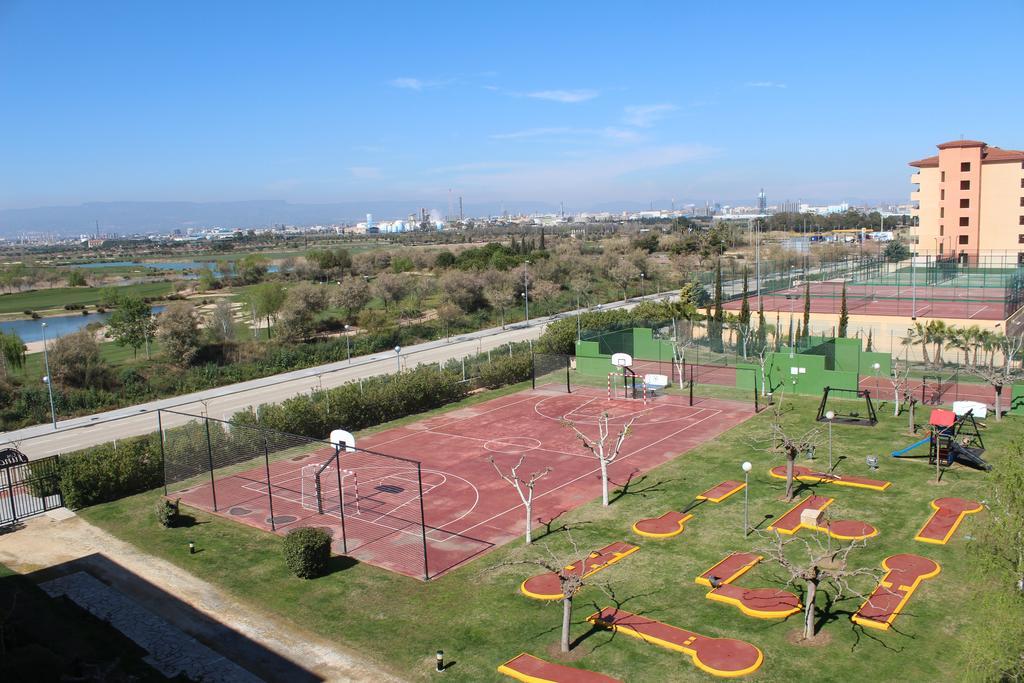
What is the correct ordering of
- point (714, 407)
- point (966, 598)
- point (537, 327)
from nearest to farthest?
point (966, 598) → point (714, 407) → point (537, 327)

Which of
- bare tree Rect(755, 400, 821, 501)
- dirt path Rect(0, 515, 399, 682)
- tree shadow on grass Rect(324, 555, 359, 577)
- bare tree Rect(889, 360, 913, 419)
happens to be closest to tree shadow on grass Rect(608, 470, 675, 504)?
bare tree Rect(755, 400, 821, 501)

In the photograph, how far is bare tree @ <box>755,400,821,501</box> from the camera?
70.4 feet

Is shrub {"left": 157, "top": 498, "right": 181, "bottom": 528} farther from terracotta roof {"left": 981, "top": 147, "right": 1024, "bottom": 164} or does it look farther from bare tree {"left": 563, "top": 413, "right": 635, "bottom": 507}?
terracotta roof {"left": 981, "top": 147, "right": 1024, "bottom": 164}

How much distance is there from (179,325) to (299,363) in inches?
333

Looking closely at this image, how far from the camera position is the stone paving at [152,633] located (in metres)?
14.5

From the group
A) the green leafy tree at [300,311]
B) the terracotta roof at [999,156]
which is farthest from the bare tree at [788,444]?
the terracotta roof at [999,156]

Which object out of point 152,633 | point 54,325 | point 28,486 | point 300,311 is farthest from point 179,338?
point 152,633

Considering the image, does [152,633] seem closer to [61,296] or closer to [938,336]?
[938,336]

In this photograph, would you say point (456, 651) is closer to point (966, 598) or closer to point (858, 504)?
point (966, 598)

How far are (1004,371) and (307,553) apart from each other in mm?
28259

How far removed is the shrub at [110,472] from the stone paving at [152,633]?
18.3 ft

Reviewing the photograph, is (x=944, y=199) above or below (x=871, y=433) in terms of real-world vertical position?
above

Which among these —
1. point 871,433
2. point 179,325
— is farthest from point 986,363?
point 179,325

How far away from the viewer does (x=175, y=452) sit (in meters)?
26.2
